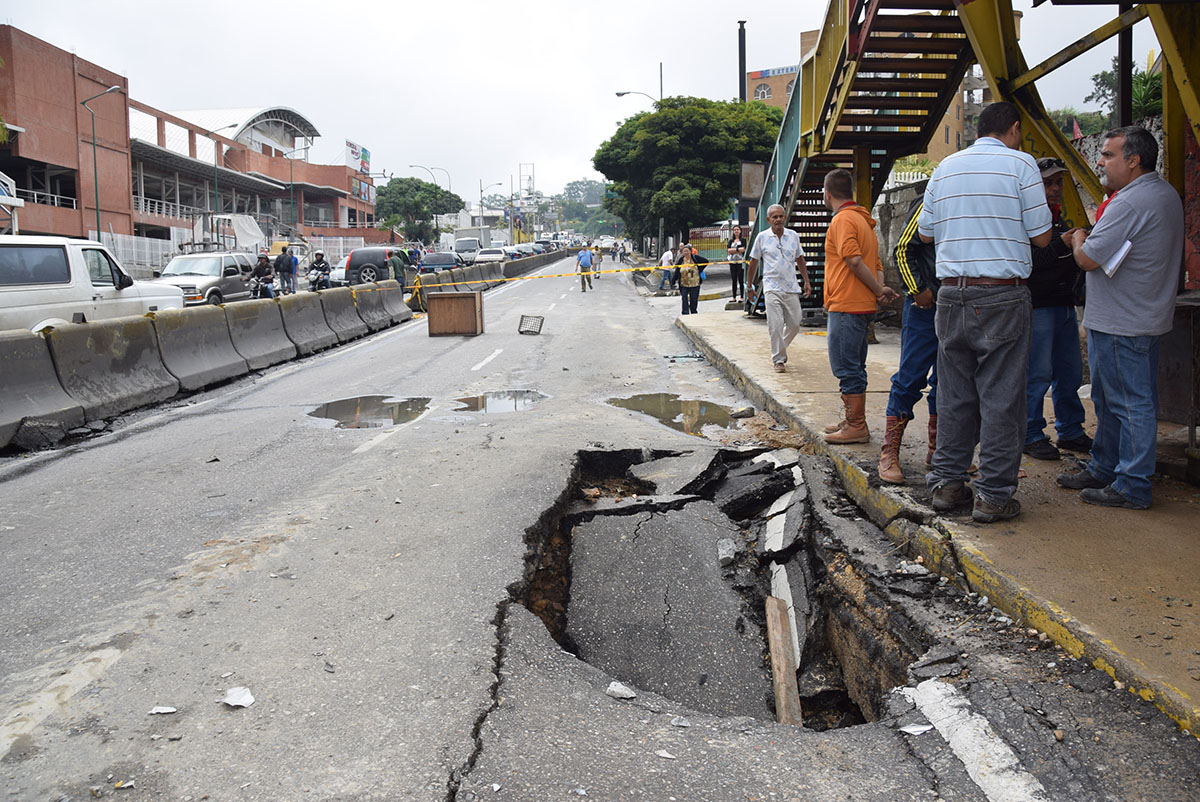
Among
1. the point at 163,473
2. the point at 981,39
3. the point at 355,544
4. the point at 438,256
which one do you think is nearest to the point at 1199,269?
the point at 981,39

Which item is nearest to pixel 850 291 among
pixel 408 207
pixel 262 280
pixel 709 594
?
pixel 709 594

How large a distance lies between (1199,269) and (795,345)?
730cm

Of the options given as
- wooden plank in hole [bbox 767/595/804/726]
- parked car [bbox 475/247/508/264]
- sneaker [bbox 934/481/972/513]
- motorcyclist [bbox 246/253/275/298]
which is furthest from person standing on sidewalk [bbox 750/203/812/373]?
parked car [bbox 475/247/508/264]

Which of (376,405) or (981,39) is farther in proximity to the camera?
(376,405)

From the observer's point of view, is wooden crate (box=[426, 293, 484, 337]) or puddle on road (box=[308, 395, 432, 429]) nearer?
puddle on road (box=[308, 395, 432, 429])

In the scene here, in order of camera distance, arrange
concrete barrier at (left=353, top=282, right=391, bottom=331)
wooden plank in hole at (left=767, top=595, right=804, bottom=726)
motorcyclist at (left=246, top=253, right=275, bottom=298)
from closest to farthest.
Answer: wooden plank in hole at (left=767, top=595, right=804, bottom=726) → concrete barrier at (left=353, top=282, right=391, bottom=331) → motorcyclist at (left=246, top=253, right=275, bottom=298)

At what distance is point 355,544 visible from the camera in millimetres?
4797

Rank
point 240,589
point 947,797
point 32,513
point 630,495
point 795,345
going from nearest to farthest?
point 947,797 → point 240,589 → point 32,513 → point 630,495 → point 795,345

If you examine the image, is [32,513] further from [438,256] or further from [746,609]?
[438,256]

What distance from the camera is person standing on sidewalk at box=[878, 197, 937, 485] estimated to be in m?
5.11

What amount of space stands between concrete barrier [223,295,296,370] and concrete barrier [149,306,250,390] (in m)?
0.23

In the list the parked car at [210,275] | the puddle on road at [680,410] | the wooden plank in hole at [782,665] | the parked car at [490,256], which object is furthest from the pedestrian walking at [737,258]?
the parked car at [490,256]

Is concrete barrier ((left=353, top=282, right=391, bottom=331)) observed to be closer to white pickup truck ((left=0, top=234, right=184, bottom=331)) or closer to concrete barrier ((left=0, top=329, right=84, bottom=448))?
white pickup truck ((left=0, top=234, right=184, bottom=331))

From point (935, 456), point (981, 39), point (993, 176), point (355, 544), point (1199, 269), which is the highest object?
point (981, 39)
